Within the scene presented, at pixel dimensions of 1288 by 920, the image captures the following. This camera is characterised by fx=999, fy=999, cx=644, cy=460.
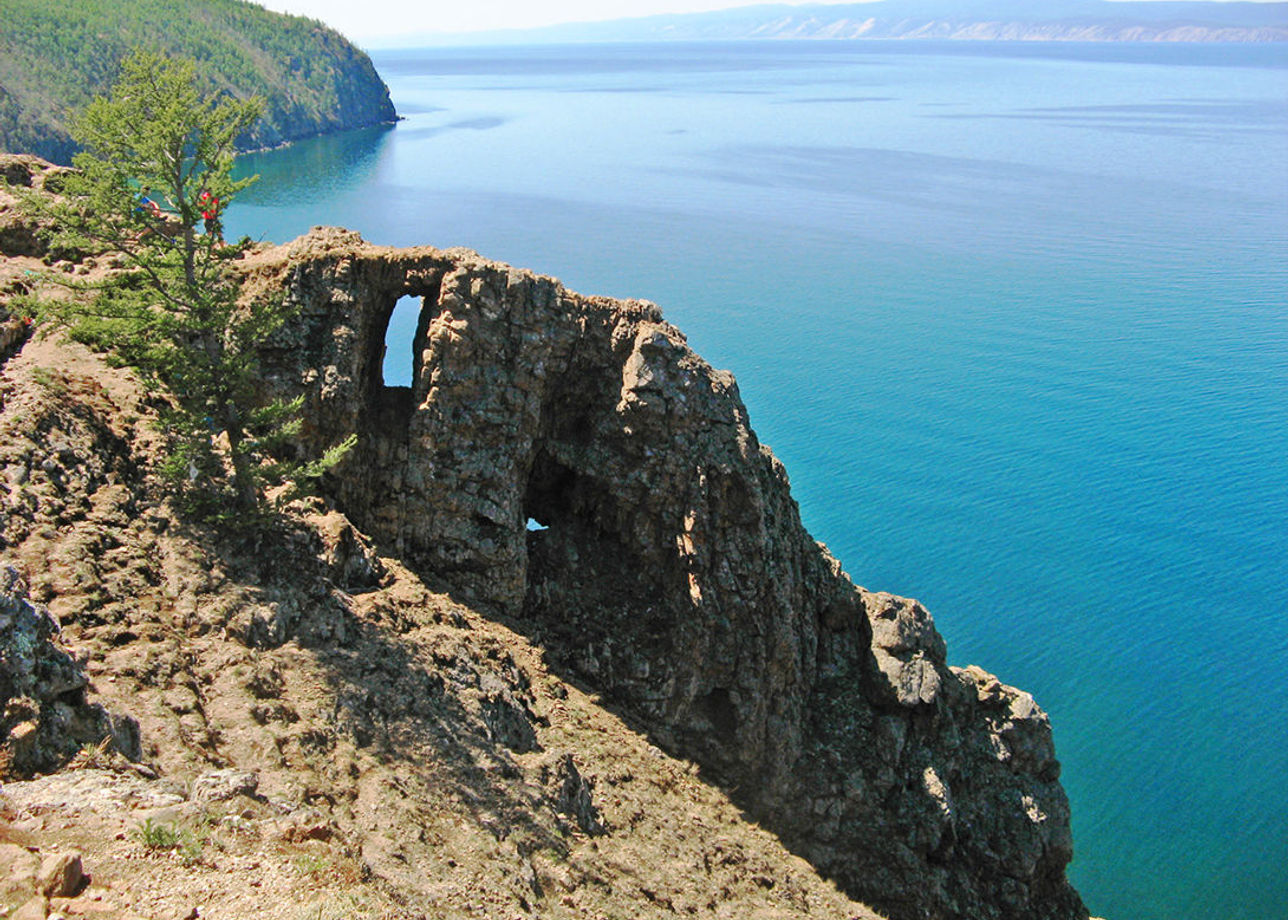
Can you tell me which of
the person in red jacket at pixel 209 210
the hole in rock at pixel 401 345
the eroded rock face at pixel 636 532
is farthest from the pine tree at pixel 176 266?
the hole in rock at pixel 401 345

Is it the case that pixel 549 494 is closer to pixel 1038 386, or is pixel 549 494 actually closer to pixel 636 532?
pixel 636 532

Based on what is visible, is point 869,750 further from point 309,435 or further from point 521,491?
point 309,435

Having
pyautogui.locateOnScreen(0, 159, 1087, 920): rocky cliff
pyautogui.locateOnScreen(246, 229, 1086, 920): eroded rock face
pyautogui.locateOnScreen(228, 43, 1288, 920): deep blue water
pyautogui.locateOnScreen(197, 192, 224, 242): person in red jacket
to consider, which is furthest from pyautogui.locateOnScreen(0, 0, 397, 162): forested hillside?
pyautogui.locateOnScreen(197, 192, 224, 242): person in red jacket

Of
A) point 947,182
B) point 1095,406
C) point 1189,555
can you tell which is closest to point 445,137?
point 947,182

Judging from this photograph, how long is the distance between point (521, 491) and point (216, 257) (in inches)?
382

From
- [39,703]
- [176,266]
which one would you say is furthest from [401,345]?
[39,703]

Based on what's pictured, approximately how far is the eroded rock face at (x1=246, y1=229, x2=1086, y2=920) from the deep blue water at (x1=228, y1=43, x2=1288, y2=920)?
34.6ft

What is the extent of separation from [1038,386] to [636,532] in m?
47.0

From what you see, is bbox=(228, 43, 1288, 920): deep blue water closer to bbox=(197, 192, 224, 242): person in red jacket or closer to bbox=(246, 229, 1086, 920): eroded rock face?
bbox=(246, 229, 1086, 920): eroded rock face

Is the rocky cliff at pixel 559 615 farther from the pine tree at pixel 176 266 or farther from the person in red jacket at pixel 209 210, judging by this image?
the person in red jacket at pixel 209 210

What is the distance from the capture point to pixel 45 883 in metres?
12.0

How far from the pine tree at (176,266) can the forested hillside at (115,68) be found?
97.8 meters

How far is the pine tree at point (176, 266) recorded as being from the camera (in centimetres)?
2116

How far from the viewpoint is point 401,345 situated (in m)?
62.2
